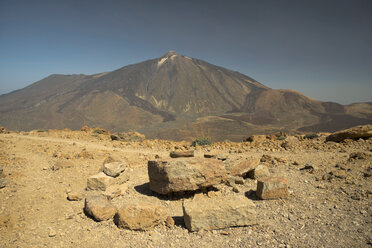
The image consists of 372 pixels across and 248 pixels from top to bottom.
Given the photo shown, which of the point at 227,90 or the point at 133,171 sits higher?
the point at 227,90

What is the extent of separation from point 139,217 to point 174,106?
6413 cm

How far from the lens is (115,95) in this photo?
66.2 m

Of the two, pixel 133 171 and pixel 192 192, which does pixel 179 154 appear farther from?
pixel 133 171

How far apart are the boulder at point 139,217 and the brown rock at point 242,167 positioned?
2440mm

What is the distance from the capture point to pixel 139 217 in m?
3.75

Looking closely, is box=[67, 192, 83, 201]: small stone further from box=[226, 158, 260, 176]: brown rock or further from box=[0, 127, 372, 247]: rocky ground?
box=[226, 158, 260, 176]: brown rock

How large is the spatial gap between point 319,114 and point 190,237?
64.5 meters

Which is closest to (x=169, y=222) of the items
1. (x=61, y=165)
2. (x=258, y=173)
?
(x=258, y=173)

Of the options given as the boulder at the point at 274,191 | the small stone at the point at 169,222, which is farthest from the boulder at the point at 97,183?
the boulder at the point at 274,191

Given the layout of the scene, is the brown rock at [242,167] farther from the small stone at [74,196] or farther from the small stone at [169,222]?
the small stone at [74,196]

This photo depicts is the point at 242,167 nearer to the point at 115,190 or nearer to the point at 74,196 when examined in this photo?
the point at 115,190

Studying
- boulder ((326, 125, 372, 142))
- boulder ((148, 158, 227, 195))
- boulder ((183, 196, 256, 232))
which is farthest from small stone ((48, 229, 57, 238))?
boulder ((326, 125, 372, 142))

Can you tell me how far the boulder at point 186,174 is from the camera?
445 centimetres

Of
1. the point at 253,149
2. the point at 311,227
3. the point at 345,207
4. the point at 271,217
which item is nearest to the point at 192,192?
the point at 271,217
